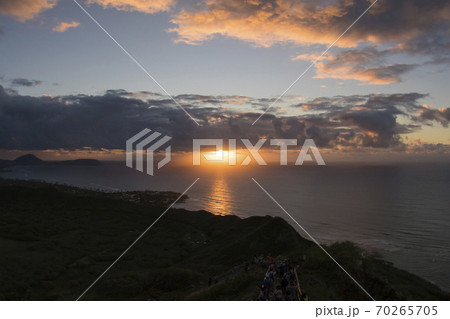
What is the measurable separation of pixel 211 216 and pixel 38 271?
5706 cm

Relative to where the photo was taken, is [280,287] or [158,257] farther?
[158,257]

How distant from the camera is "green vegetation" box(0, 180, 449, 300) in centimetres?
2953

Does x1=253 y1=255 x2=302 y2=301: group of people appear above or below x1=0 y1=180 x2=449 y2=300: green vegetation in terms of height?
above

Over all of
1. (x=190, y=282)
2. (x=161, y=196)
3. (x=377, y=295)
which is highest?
(x=377, y=295)

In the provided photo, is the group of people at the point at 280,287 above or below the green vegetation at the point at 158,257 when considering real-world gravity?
above

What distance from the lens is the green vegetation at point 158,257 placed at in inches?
1163

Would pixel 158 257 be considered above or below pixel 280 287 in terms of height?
below

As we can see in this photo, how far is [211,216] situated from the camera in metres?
95.6

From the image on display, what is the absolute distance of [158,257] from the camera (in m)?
56.8

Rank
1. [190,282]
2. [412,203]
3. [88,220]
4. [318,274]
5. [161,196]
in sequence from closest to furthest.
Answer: [318,274] < [190,282] < [88,220] < [412,203] < [161,196]

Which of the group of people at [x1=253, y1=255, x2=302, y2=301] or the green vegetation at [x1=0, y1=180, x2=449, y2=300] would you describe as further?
the green vegetation at [x1=0, y1=180, x2=449, y2=300]

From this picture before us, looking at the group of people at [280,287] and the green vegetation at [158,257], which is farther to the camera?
the green vegetation at [158,257]

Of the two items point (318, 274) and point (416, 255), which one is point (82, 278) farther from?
point (416, 255)

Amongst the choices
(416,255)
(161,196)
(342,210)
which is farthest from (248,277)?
(161,196)
